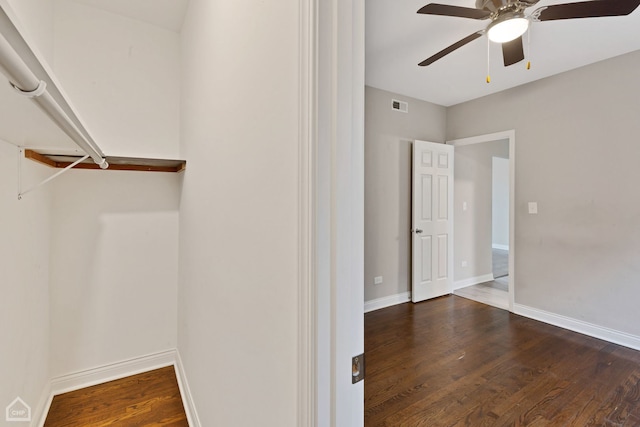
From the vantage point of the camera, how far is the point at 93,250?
2.21 m

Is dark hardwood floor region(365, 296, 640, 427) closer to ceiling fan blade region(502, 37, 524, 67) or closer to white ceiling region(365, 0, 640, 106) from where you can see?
ceiling fan blade region(502, 37, 524, 67)

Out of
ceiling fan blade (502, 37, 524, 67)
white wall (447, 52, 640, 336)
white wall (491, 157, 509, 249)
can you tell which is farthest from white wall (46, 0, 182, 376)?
white wall (491, 157, 509, 249)

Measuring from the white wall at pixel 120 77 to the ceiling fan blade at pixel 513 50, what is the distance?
2.62 meters

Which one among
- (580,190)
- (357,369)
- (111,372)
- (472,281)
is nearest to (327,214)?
(357,369)

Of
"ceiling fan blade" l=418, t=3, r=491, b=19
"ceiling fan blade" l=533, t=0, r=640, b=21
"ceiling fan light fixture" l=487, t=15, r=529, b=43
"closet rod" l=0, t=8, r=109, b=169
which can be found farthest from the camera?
"ceiling fan light fixture" l=487, t=15, r=529, b=43

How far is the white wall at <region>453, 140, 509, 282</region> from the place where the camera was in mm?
4395

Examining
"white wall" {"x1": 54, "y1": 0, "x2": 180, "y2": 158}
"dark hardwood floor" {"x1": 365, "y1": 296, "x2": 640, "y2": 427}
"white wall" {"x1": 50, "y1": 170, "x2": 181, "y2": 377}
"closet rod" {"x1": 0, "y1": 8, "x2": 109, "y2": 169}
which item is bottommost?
"dark hardwood floor" {"x1": 365, "y1": 296, "x2": 640, "y2": 427}

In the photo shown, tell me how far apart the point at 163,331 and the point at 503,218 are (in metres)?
8.42

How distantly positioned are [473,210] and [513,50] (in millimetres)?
2835

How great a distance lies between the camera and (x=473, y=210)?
454 centimetres

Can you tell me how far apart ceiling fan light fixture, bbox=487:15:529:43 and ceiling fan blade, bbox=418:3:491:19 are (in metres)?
0.11

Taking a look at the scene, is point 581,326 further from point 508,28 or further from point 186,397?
point 186,397

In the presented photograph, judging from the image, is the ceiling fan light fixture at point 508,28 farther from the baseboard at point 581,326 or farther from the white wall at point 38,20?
the baseboard at point 581,326

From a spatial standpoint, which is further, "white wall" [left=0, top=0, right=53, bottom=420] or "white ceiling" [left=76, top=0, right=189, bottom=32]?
"white ceiling" [left=76, top=0, right=189, bottom=32]
